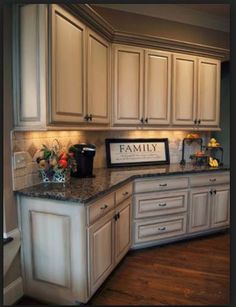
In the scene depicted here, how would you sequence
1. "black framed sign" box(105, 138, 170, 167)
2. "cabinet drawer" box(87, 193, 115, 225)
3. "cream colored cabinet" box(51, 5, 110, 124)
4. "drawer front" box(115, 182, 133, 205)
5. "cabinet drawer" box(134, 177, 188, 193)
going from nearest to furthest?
"cabinet drawer" box(87, 193, 115, 225) → "cream colored cabinet" box(51, 5, 110, 124) → "drawer front" box(115, 182, 133, 205) → "cabinet drawer" box(134, 177, 188, 193) → "black framed sign" box(105, 138, 170, 167)

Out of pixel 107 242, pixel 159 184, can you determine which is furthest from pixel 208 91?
pixel 107 242

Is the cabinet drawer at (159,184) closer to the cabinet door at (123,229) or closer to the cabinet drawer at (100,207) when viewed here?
the cabinet door at (123,229)

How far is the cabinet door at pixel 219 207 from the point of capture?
3076 millimetres

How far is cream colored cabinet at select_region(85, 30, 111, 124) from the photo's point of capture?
2.31 meters

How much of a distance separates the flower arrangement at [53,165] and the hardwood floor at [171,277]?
0.98m

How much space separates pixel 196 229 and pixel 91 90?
6.70 ft

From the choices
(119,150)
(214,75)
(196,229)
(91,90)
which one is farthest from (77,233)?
(214,75)

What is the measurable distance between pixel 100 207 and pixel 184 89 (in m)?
1.98

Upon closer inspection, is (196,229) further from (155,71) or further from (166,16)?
(166,16)

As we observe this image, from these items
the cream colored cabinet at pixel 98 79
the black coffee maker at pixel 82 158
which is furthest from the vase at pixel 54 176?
the cream colored cabinet at pixel 98 79

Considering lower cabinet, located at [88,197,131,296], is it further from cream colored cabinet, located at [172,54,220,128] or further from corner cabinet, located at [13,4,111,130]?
cream colored cabinet, located at [172,54,220,128]

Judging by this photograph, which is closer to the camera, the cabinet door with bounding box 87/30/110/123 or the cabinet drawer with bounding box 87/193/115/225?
the cabinet drawer with bounding box 87/193/115/225

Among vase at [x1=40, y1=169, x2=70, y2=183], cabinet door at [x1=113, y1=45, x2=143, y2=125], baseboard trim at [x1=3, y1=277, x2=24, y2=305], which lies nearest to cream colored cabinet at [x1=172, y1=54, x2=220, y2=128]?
cabinet door at [x1=113, y1=45, x2=143, y2=125]

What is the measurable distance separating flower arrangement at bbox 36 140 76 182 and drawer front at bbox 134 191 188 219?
0.86 m
